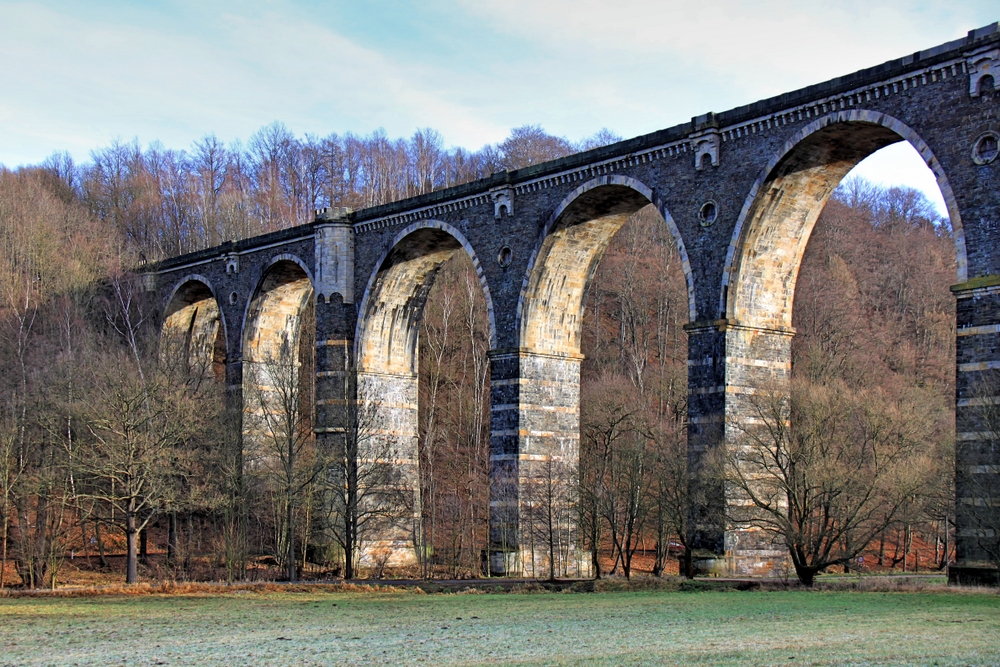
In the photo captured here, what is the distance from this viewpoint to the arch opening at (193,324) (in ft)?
149

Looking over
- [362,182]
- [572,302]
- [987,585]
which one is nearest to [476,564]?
[572,302]

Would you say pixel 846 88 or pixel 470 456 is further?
pixel 470 456

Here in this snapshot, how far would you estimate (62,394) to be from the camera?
1436 inches

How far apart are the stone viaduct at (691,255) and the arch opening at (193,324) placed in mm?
6292

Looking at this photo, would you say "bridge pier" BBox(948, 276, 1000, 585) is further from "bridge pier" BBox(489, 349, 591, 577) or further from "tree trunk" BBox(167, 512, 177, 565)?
"tree trunk" BBox(167, 512, 177, 565)

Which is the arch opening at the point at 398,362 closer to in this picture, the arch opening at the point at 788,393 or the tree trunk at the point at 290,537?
the tree trunk at the point at 290,537

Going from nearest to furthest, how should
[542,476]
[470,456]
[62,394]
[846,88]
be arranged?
[846,88], [542,476], [62,394], [470,456]

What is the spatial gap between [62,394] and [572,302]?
54.1 feet

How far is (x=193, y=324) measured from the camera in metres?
47.5

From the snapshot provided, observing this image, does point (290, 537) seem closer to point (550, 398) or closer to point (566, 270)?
point (550, 398)

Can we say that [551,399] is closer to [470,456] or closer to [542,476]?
[542,476]

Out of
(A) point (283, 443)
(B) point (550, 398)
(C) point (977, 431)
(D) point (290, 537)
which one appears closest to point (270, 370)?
(A) point (283, 443)

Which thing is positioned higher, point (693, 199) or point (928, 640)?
point (693, 199)

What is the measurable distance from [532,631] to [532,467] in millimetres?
14488
